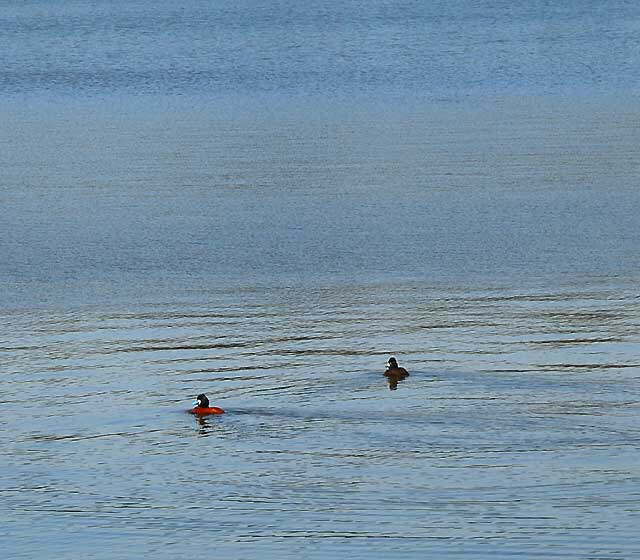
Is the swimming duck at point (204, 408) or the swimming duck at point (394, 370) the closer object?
the swimming duck at point (204, 408)

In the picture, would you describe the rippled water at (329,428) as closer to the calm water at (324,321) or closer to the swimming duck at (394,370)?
the calm water at (324,321)

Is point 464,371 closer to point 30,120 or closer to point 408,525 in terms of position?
point 408,525

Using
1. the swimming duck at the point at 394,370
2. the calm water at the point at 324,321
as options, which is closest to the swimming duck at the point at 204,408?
Answer: the calm water at the point at 324,321

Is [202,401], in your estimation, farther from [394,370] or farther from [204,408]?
[394,370]

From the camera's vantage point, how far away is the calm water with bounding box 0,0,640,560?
17656mm

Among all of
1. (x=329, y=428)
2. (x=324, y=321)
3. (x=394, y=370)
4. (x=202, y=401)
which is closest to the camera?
(x=329, y=428)

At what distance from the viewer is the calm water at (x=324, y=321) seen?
17656 mm

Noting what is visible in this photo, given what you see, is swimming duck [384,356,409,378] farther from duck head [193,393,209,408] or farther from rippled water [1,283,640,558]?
duck head [193,393,209,408]

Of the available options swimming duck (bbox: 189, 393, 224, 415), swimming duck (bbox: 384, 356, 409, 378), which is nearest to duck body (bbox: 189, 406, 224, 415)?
swimming duck (bbox: 189, 393, 224, 415)

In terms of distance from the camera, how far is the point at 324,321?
84.4 ft

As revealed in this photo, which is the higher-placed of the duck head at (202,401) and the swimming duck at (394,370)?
the swimming duck at (394,370)

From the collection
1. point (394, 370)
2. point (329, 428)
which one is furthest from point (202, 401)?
point (394, 370)

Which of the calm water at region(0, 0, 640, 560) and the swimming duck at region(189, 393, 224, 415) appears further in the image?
the swimming duck at region(189, 393, 224, 415)

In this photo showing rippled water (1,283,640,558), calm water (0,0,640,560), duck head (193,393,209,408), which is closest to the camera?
rippled water (1,283,640,558)
